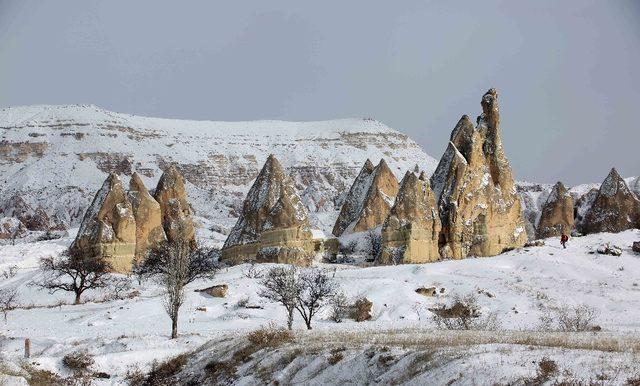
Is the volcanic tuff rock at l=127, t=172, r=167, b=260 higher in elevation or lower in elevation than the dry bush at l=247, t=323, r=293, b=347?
higher

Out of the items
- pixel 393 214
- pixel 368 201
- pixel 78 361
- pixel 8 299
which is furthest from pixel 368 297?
pixel 368 201

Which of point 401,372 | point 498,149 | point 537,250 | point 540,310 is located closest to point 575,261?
point 537,250

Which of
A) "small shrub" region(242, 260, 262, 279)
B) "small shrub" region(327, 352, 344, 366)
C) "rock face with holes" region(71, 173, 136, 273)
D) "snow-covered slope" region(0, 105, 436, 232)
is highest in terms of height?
"snow-covered slope" region(0, 105, 436, 232)

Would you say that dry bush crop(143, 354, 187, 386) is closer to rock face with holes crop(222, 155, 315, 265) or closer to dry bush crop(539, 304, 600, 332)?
dry bush crop(539, 304, 600, 332)

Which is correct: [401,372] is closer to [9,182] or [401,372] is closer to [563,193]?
A: [563,193]

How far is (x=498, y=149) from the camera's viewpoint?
6825 cm

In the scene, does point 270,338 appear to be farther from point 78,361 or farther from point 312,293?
point 312,293

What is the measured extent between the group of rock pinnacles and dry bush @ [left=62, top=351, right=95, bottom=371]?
81.8 ft

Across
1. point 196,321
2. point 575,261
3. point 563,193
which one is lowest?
point 196,321

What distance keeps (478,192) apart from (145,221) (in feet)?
89.8

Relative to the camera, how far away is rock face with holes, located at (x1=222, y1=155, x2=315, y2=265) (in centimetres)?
5381

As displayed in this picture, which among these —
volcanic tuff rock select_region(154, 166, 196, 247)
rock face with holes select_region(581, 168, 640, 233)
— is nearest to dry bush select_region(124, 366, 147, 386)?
volcanic tuff rock select_region(154, 166, 196, 247)

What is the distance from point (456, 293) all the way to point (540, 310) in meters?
5.05

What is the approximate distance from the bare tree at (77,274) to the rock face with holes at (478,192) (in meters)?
26.1
